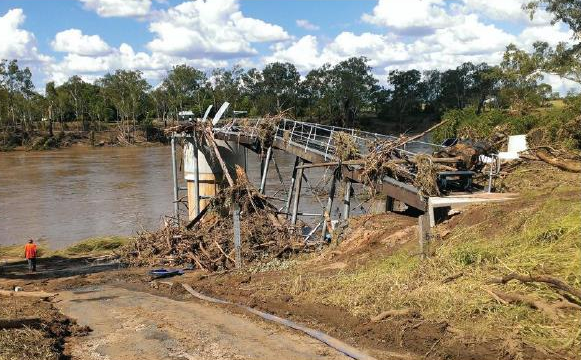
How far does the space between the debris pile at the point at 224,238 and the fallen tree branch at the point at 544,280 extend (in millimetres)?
8528

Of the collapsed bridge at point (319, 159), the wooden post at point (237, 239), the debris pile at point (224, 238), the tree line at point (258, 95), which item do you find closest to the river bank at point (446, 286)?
the wooden post at point (237, 239)

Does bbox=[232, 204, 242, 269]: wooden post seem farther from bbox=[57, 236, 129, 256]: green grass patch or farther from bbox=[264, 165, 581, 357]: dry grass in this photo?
bbox=[57, 236, 129, 256]: green grass patch

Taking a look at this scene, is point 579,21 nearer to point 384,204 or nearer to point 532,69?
point 532,69

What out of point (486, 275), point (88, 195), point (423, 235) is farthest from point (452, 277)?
point (88, 195)

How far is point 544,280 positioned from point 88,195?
118ft

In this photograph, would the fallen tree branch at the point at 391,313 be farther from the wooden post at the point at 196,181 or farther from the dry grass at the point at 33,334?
the wooden post at the point at 196,181

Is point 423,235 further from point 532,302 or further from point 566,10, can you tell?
point 566,10

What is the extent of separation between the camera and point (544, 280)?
8.63 meters

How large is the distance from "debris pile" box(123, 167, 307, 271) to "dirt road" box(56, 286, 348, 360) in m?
3.87

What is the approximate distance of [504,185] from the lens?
16.7m

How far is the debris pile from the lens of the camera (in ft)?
57.4

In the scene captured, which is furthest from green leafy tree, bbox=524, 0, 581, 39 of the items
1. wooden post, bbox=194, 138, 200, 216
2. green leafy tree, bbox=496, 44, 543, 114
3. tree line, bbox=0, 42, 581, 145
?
tree line, bbox=0, 42, 581, 145

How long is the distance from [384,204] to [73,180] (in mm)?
35165

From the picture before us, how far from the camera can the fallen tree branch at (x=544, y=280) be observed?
828cm
